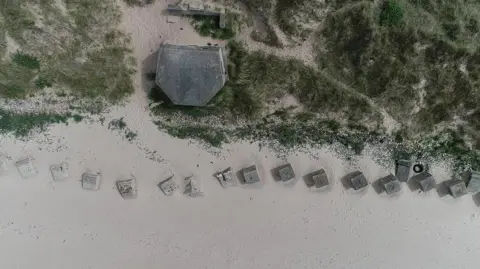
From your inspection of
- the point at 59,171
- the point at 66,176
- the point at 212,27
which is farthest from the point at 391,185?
the point at 59,171

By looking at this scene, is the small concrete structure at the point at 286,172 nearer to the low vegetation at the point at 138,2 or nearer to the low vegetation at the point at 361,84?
the low vegetation at the point at 361,84

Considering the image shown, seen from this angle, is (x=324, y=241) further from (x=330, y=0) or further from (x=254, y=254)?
(x=330, y=0)

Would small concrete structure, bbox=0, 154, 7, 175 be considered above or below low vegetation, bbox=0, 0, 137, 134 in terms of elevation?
below

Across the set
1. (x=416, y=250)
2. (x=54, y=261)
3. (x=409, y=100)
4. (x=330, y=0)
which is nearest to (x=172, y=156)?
(x=54, y=261)

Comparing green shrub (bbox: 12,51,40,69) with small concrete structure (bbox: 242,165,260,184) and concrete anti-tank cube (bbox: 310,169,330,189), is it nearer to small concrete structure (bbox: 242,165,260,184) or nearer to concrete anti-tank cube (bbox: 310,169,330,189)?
small concrete structure (bbox: 242,165,260,184)

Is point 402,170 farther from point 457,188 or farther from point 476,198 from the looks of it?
point 476,198

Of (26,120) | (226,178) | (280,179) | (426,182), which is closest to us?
(426,182)

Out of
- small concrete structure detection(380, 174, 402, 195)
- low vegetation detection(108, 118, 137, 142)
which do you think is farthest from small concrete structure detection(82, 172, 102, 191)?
small concrete structure detection(380, 174, 402, 195)
